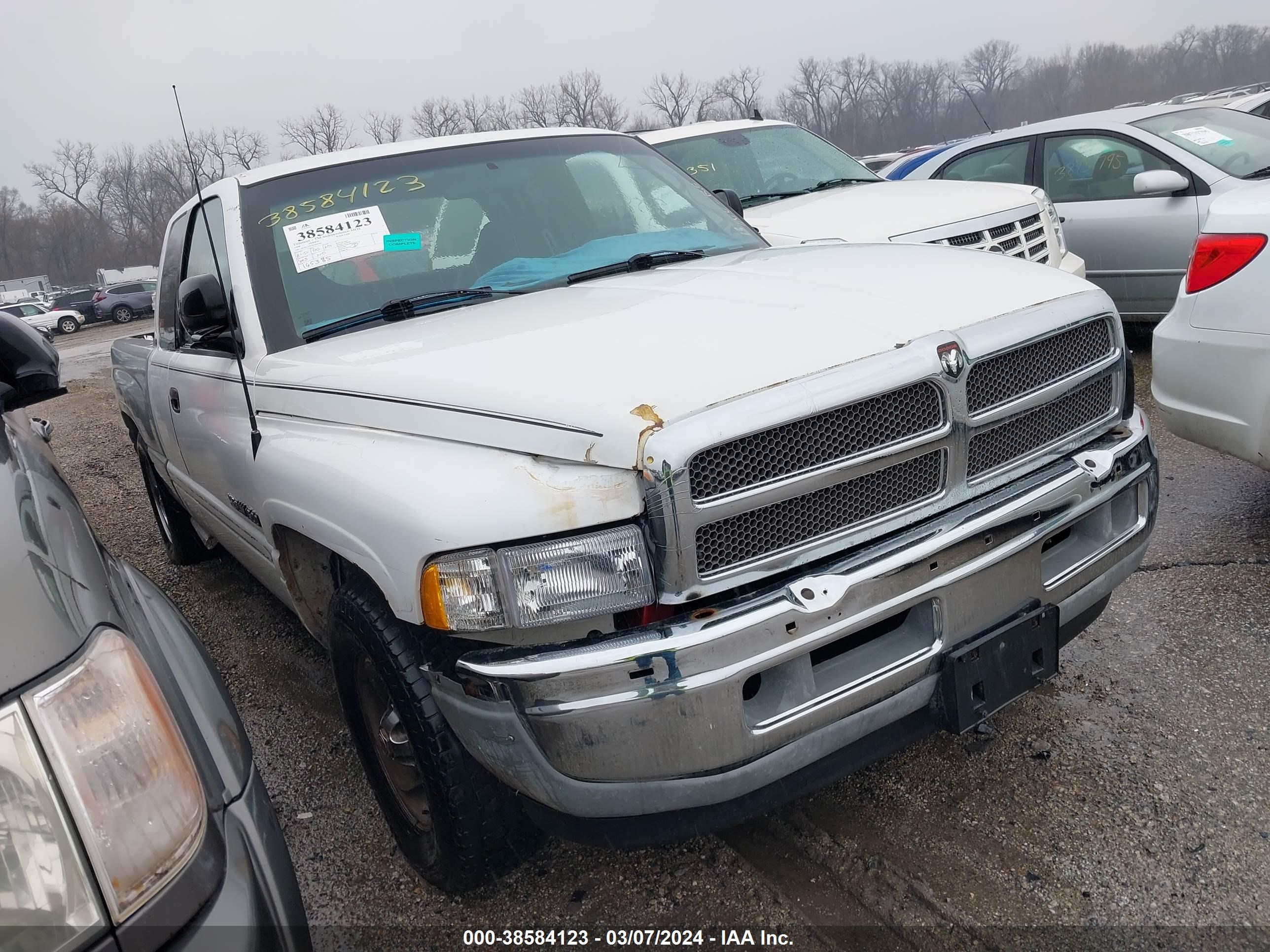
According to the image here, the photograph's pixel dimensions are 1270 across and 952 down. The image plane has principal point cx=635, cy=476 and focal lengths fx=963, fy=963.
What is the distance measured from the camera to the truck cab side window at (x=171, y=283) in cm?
394

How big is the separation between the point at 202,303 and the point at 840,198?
439 centimetres

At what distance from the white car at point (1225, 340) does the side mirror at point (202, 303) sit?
10.6 ft

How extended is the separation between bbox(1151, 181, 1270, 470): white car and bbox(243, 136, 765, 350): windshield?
1579 mm

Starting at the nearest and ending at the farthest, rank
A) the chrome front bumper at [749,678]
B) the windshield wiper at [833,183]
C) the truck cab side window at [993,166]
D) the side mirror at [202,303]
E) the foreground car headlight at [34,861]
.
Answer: the foreground car headlight at [34,861]
the chrome front bumper at [749,678]
the side mirror at [202,303]
the windshield wiper at [833,183]
the truck cab side window at [993,166]

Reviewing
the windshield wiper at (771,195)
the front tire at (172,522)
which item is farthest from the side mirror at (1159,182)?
the front tire at (172,522)

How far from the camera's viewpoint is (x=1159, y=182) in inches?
231

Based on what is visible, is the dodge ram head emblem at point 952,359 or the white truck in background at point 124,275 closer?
the dodge ram head emblem at point 952,359

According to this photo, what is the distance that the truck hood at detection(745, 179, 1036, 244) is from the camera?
531 cm

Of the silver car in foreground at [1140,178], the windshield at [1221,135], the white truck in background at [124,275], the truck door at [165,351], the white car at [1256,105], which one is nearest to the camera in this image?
the truck door at [165,351]

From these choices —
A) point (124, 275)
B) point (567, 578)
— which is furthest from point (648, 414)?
point (124, 275)

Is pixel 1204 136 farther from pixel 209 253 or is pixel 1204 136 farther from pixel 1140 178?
pixel 209 253

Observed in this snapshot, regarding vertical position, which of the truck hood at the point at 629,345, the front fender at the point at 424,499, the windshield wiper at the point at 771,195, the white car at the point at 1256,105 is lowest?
the front fender at the point at 424,499

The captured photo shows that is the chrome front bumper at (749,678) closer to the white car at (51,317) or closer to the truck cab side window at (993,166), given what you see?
the truck cab side window at (993,166)

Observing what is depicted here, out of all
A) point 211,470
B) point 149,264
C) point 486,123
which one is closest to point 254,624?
point 211,470
